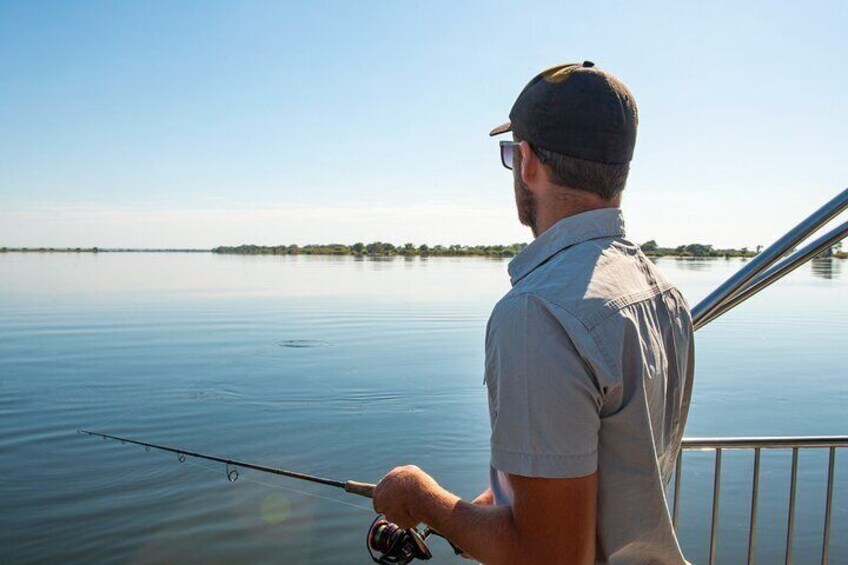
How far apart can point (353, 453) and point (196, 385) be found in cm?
410

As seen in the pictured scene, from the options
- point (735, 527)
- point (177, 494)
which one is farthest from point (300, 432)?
point (735, 527)

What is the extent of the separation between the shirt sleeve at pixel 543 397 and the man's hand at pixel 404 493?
30 cm

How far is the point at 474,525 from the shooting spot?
1257mm

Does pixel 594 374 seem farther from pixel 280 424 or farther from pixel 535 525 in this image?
pixel 280 424

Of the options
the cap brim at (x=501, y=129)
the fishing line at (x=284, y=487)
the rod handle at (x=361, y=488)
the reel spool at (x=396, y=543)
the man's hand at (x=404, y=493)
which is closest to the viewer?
the man's hand at (x=404, y=493)

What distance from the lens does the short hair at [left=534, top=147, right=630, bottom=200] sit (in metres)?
1.29

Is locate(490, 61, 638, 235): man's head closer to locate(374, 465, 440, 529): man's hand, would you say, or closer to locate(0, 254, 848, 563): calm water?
locate(374, 465, 440, 529): man's hand

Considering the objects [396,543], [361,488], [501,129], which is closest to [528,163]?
[501,129]

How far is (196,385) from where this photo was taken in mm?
10805

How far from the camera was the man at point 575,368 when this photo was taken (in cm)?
111

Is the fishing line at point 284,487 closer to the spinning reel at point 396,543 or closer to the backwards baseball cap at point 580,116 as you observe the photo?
the spinning reel at point 396,543

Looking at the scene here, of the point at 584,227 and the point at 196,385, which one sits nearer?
the point at 584,227

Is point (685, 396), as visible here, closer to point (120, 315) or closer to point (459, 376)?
point (459, 376)

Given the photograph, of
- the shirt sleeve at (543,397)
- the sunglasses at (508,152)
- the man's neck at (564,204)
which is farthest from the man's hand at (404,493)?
the sunglasses at (508,152)
